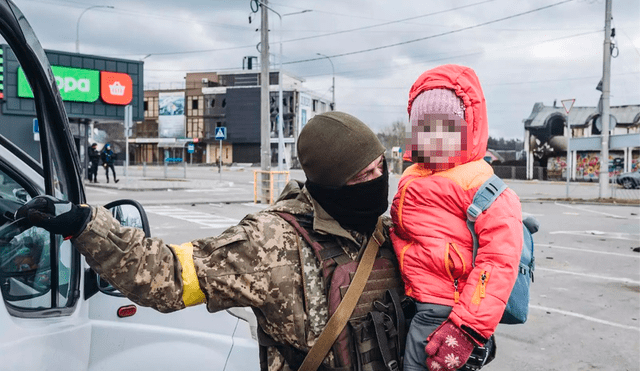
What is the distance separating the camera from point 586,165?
130ft

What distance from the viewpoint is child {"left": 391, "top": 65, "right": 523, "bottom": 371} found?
1887 millimetres

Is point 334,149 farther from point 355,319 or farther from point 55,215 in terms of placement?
point 55,215

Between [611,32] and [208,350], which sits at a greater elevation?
[611,32]

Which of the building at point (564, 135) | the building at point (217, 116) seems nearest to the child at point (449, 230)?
the building at point (564, 135)

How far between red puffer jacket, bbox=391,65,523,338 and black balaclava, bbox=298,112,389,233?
10.0 inches

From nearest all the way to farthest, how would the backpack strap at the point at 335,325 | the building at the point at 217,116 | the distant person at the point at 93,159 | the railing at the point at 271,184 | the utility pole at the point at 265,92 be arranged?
1. the backpack strap at the point at 335,325
2. the utility pole at the point at 265,92
3. the railing at the point at 271,184
4. the distant person at the point at 93,159
5. the building at the point at 217,116

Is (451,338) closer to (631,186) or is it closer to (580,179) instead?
(631,186)

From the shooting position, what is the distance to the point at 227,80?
266 feet

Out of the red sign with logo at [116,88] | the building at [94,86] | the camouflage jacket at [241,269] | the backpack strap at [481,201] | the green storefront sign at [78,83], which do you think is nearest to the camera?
the camouflage jacket at [241,269]

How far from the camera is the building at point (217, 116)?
75.5 meters

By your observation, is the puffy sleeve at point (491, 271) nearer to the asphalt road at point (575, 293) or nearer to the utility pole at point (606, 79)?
the asphalt road at point (575, 293)

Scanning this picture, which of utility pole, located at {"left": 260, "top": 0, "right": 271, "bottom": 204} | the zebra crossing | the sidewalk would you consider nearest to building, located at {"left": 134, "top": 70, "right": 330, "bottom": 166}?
the sidewalk

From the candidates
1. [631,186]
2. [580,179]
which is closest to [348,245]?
[631,186]

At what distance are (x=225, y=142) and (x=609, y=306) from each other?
74222mm
